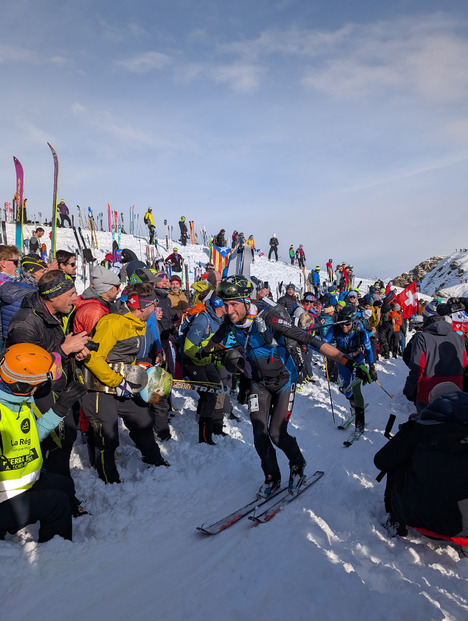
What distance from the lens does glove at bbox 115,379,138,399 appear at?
440 cm

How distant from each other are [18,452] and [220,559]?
2067 mm

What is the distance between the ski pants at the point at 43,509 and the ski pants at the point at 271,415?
2.18 metres

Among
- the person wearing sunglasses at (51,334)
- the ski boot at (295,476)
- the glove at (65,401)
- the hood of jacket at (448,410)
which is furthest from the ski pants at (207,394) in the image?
the hood of jacket at (448,410)

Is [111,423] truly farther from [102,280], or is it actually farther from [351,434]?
[351,434]

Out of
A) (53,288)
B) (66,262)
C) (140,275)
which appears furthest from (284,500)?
(66,262)

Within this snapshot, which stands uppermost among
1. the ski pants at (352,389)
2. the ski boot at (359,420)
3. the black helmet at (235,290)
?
the black helmet at (235,290)

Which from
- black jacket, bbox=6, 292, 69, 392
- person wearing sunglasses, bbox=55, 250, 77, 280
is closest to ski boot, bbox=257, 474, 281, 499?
black jacket, bbox=6, 292, 69, 392

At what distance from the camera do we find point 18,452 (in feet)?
10.4

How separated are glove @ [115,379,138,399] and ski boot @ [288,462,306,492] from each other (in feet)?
7.31

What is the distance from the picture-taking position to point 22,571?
3.12 metres

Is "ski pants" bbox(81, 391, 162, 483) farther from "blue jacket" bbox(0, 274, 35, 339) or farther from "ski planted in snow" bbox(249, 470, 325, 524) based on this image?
"ski planted in snow" bbox(249, 470, 325, 524)

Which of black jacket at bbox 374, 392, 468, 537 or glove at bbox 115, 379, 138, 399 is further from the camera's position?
glove at bbox 115, 379, 138, 399

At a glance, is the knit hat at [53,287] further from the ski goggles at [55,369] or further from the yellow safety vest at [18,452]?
the yellow safety vest at [18,452]

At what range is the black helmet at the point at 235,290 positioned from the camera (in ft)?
14.6
